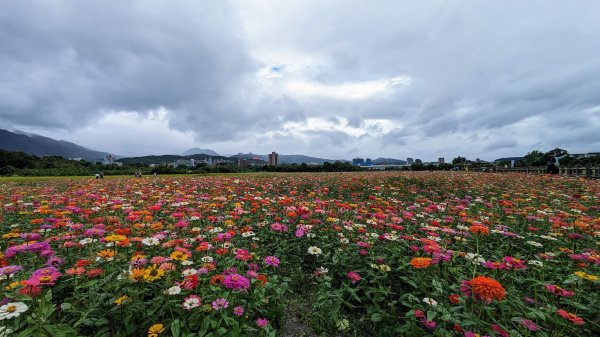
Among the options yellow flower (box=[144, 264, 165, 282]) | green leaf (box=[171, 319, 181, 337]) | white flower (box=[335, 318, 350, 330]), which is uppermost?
yellow flower (box=[144, 264, 165, 282])

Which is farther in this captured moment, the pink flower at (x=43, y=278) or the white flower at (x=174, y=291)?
the white flower at (x=174, y=291)

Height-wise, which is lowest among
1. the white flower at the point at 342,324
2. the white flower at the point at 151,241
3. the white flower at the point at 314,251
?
the white flower at the point at 342,324

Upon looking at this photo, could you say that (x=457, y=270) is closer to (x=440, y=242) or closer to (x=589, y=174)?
(x=440, y=242)

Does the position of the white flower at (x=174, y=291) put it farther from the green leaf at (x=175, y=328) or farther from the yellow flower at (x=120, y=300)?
the yellow flower at (x=120, y=300)

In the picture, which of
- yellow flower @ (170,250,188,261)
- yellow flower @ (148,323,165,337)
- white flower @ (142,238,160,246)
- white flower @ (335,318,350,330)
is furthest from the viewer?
white flower @ (142,238,160,246)

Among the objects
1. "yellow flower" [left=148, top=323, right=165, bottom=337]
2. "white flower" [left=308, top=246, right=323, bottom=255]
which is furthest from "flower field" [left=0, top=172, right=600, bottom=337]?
"white flower" [left=308, top=246, right=323, bottom=255]

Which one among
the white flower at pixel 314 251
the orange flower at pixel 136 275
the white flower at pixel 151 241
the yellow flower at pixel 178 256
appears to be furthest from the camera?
the white flower at pixel 314 251

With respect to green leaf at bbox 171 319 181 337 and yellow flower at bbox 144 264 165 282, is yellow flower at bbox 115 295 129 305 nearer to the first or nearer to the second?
yellow flower at bbox 144 264 165 282

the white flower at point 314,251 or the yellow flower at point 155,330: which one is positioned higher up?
the white flower at point 314,251

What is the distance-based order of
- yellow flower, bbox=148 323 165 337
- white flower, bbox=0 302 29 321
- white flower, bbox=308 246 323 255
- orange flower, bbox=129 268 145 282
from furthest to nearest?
white flower, bbox=308 246 323 255
orange flower, bbox=129 268 145 282
yellow flower, bbox=148 323 165 337
white flower, bbox=0 302 29 321

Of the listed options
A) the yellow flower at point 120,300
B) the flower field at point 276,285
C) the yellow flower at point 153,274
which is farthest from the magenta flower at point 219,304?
the yellow flower at point 120,300

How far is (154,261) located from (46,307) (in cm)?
64

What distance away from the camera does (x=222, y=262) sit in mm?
2637

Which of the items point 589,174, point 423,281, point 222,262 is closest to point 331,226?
point 423,281
